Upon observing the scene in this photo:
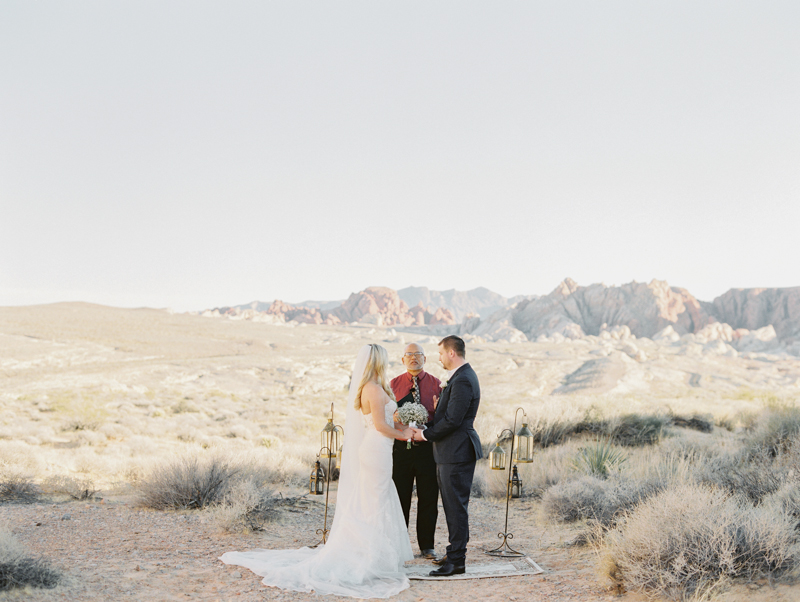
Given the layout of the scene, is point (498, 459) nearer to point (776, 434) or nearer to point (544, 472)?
point (544, 472)

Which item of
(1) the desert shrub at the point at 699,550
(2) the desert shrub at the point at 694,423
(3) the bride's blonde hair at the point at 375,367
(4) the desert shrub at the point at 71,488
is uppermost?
(3) the bride's blonde hair at the point at 375,367

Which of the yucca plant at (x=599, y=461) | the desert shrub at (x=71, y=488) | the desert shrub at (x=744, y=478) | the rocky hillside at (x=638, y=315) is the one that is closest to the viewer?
the desert shrub at (x=744, y=478)

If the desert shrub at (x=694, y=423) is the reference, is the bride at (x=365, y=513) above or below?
above

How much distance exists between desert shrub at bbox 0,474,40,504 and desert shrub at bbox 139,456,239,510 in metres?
1.73

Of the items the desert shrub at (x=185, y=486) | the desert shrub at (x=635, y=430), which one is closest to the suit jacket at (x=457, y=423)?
the desert shrub at (x=185, y=486)

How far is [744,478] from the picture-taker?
6977 mm

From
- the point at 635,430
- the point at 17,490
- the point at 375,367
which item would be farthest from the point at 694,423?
the point at 17,490

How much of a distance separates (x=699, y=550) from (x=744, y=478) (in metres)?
3.08

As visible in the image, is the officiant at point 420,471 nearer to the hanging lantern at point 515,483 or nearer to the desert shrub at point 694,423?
the hanging lantern at point 515,483

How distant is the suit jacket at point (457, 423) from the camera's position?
5047mm

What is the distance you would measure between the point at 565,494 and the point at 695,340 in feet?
255

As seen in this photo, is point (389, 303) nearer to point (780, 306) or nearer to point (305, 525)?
point (780, 306)

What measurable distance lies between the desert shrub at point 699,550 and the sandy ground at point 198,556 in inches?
6.1

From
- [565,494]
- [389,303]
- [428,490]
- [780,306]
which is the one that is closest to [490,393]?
[565,494]
